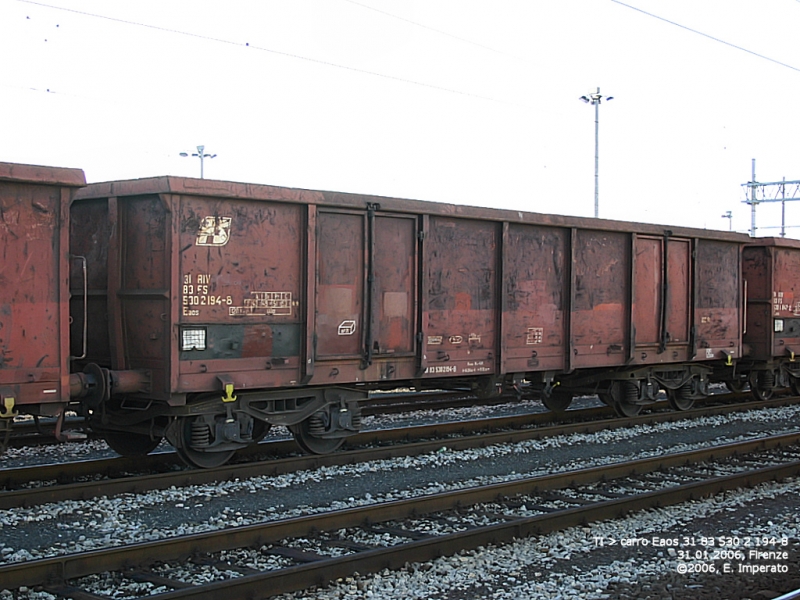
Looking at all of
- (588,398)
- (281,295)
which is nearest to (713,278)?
(588,398)

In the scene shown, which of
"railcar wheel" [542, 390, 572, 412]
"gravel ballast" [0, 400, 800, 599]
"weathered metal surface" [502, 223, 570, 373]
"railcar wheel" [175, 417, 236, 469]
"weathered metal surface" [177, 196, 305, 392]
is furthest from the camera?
"railcar wheel" [542, 390, 572, 412]

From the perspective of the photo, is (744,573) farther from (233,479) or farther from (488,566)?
(233,479)

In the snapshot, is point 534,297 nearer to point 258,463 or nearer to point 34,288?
point 258,463

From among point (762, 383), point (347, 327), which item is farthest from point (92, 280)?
point (762, 383)

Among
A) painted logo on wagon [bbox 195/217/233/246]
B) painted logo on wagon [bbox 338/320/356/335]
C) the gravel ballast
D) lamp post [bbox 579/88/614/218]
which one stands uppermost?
lamp post [bbox 579/88/614/218]

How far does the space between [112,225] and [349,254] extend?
2.75 m

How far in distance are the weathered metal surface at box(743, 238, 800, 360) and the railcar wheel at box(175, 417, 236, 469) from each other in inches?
450

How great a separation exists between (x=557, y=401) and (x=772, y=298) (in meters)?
5.31

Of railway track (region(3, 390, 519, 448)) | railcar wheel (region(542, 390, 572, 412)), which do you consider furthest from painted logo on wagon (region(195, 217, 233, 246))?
railcar wheel (region(542, 390, 572, 412))

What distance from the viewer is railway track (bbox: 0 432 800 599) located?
550 centimetres

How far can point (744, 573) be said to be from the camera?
241 inches

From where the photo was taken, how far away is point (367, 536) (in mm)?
6848

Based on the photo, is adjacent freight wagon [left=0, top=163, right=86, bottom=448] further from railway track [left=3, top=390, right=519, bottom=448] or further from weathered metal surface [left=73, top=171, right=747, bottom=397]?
railway track [left=3, top=390, right=519, bottom=448]

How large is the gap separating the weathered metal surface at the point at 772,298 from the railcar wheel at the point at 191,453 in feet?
37.5
